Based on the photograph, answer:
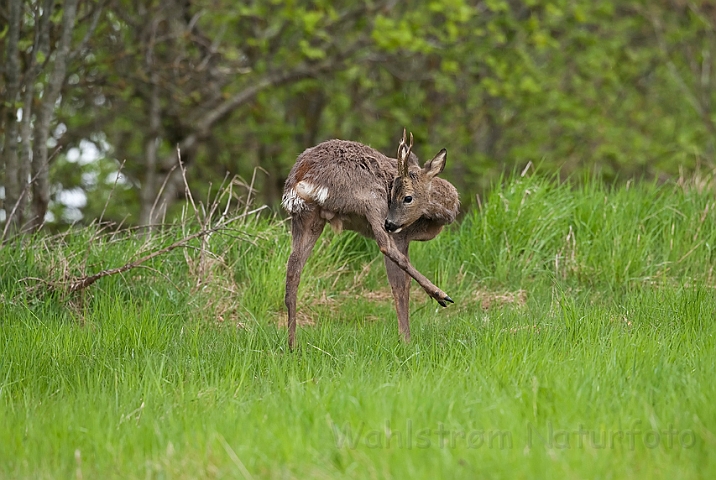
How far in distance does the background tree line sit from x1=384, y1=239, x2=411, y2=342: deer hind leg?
13.0ft

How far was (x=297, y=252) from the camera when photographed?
564 cm

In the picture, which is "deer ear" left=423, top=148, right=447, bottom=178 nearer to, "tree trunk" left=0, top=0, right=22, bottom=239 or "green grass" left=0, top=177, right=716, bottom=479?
"green grass" left=0, top=177, right=716, bottom=479

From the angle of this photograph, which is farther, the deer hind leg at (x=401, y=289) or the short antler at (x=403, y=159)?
the deer hind leg at (x=401, y=289)

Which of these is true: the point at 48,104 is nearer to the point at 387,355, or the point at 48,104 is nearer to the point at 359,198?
the point at 359,198

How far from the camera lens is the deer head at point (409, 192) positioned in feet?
18.2

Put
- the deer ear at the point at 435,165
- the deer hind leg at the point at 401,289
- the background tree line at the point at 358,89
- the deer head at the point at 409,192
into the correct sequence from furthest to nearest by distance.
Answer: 1. the background tree line at the point at 358,89
2. the deer hind leg at the point at 401,289
3. the deer ear at the point at 435,165
4. the deer head at the point at 409,192

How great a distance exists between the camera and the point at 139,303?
6.68 metres

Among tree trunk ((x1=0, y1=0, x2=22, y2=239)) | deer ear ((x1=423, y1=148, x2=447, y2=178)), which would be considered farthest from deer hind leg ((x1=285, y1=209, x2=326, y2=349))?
tree trunk ((x1=0, y1=0, x2=22, y2=239))

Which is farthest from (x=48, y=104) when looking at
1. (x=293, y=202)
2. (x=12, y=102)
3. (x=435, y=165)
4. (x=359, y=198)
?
(x=435, y=165)

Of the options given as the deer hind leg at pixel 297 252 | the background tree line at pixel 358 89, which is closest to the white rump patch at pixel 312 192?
the deer hind leg at pixel 297 252

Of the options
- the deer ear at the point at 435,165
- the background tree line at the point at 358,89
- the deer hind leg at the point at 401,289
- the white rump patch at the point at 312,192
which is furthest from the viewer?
the background tree line at the point at 358,89

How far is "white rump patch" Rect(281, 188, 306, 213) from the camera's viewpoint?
5508mm

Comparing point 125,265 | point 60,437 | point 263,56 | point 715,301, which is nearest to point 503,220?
point 715,301

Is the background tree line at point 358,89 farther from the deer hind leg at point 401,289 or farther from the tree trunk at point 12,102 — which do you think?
the deer hind leg at point 401,289
